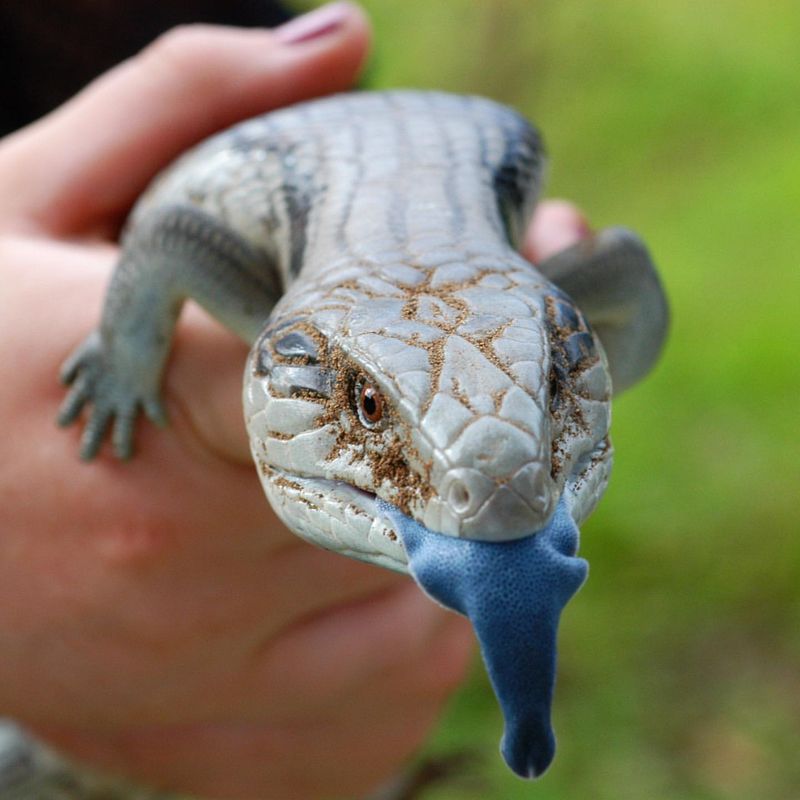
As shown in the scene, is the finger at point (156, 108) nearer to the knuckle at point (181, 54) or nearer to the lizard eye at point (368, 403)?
the knuckle at point (181, 54)

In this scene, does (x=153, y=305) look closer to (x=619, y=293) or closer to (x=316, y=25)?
(x=619, y=293)

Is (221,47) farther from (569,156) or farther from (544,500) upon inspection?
(569,156)

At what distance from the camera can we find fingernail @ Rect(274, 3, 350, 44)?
2297 millimetres

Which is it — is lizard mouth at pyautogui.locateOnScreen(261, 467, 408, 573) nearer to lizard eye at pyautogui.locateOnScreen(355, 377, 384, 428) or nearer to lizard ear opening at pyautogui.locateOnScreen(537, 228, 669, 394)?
lizard eye at pyautogui.locateOnScreen(355, 377, 384, 428)

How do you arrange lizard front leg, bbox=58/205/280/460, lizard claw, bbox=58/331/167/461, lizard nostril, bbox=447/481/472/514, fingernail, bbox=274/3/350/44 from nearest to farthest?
lizard nostril, bbox=447/481/472/514 < lizard front leg, bbox=58/205/280/460 < lizard claw, bbox=58/331/167/461 < fingernail, bbox=274/3/350/44

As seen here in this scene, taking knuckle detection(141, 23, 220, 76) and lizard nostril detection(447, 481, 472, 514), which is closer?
lizard nostril detection(447, 481, 472, 514)

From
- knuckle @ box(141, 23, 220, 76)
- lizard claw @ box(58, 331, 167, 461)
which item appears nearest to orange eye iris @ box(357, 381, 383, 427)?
lizard claw @ box(58, 331, 167, 461)

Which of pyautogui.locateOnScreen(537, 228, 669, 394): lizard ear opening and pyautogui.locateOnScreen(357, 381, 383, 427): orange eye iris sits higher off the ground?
pyautogui.locateOnScreen(357, 381, 383, 427): orange eye iris

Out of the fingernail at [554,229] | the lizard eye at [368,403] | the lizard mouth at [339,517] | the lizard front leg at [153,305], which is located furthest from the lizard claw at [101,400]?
the fingernail at [554,229]

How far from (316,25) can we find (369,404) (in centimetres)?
145

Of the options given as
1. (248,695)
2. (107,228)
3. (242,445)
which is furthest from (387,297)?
(107,228)

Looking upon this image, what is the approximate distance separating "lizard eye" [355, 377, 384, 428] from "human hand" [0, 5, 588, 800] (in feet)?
1.70

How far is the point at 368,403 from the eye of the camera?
3.53ft

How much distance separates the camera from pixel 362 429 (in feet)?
3.56
